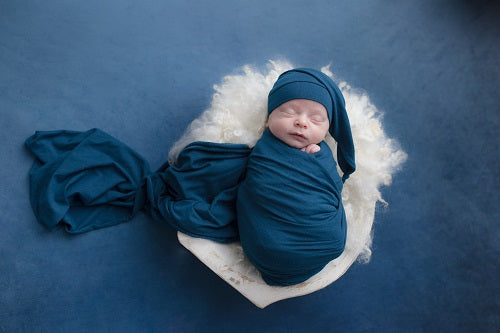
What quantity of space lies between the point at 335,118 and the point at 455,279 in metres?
0.92

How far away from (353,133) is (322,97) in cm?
24

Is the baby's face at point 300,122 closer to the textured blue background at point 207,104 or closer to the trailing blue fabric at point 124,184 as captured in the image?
the trailing blue fabric at point 124,184

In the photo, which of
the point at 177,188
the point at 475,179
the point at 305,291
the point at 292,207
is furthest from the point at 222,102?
the point at 475,179

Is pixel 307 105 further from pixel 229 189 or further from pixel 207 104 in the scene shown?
pixel 207 104

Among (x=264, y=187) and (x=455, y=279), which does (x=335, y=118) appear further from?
(x=455, y=279)

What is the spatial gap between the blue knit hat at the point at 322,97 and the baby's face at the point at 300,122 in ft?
0.06

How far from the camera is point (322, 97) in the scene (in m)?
1.20

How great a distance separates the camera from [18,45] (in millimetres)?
1531

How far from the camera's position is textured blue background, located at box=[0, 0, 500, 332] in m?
1.38

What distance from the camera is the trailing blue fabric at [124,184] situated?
51.0 inches

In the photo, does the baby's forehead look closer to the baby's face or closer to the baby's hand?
the baby's face

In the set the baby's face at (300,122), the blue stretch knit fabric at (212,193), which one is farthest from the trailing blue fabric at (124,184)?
the baby's face at (300,122)

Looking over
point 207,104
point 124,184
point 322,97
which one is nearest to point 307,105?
point 322,97

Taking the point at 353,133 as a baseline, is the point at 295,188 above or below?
below
